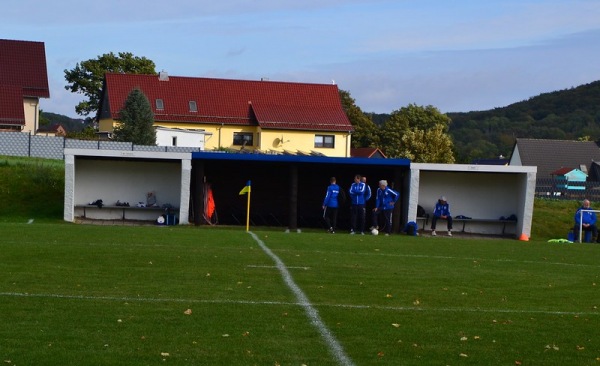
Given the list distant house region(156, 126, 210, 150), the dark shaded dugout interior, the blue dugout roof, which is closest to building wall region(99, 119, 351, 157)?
distant house region(156, 126, 210, 150)

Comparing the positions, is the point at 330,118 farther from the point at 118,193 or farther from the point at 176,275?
the point at 176,275

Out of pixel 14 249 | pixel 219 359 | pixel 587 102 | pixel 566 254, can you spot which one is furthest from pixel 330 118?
pixel 587 102

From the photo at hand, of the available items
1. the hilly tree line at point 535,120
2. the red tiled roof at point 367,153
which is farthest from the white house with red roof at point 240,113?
the hilly tree line at point 535,120

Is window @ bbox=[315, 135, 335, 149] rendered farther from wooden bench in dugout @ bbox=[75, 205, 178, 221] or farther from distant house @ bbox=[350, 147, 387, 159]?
wooden bench in dugout @ bbox=[75, 205, 178, 221]

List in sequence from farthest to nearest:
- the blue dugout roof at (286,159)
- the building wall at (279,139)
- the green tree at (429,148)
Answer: the green tree at (429,148) → the building wall at (279,139) → the blue dugout roof at (286,159)

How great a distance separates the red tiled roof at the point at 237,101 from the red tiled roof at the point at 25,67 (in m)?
4.40

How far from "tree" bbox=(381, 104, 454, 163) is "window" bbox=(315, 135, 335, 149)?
10.4 m

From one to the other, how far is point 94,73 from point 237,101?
19730mm

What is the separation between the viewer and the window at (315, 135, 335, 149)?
66.6 metres

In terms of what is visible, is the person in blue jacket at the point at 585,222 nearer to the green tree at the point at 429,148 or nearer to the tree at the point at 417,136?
the tree at the point at 417,136

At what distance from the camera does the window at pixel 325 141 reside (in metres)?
66.6

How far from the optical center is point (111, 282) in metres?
13.0

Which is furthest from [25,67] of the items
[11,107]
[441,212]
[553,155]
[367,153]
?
[553,155]

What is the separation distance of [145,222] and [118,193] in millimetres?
1395
